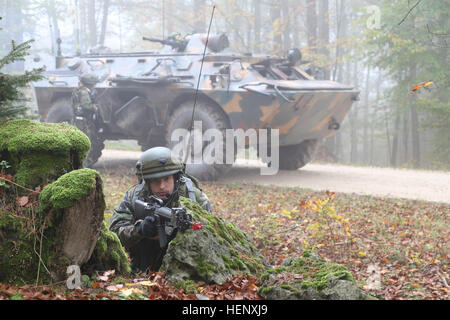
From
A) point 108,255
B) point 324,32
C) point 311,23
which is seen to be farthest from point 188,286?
point 324,32

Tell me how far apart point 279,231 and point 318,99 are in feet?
15.7

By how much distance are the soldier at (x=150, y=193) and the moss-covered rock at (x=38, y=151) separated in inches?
24.7

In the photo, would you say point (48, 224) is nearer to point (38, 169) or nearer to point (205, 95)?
point (38, 169)

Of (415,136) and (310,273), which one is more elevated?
(310,273)

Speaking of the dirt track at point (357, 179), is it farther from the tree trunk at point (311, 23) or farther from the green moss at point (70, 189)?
the green moss at point (70, 189)

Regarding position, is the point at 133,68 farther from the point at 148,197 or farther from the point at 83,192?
the point at 83,192

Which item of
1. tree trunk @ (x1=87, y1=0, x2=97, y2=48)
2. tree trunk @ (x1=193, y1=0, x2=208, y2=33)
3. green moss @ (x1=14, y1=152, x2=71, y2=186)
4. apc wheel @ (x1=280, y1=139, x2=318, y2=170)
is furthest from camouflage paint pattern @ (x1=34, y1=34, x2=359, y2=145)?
tree trunk @ (x1=87, y1=0, x2=97, y2=48)

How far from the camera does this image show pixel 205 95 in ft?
37.6

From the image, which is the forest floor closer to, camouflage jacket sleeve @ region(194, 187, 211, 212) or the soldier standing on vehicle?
camouflage jacket sleeve @ region(194, 187, 211, 212)

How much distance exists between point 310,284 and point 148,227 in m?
1.15

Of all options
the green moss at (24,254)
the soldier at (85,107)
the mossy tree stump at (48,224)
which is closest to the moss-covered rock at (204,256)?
the mossy tree stump at (48,224)

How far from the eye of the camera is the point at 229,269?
13.4 feet

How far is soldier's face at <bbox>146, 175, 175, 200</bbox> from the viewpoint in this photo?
448 centimetres

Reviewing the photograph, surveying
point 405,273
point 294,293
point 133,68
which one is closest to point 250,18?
point 133,68
